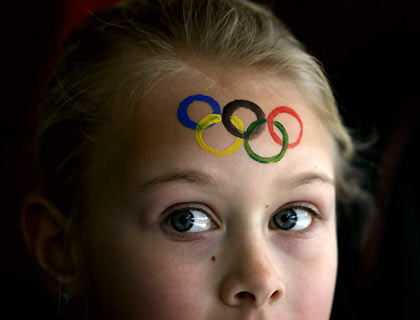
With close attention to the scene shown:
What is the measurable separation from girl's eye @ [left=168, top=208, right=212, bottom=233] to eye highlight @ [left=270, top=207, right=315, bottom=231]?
0.12 meters

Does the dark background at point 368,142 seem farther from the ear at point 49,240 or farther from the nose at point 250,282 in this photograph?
the nose at point 250,282

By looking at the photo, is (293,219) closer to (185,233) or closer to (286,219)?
(286,219)

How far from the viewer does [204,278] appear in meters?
0.74

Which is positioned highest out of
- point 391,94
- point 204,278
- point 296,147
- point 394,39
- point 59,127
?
point 394,39

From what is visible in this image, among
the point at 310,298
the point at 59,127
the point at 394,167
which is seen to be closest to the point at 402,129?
the point at 394,167

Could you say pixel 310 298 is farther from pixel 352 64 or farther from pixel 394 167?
pixel 352 64

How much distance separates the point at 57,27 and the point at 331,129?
0.94 metres

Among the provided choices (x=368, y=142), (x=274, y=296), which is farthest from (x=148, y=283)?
(x=368, y=142)

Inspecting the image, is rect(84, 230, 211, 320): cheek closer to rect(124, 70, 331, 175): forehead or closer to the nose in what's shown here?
the nose

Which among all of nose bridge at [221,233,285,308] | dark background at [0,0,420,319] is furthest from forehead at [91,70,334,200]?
dark background at [0,0,420,319]

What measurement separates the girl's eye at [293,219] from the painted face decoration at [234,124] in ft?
0.37

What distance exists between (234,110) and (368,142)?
629mm

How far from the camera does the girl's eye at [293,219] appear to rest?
32.9 inches

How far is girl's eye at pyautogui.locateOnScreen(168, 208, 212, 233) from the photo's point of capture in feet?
2.60
